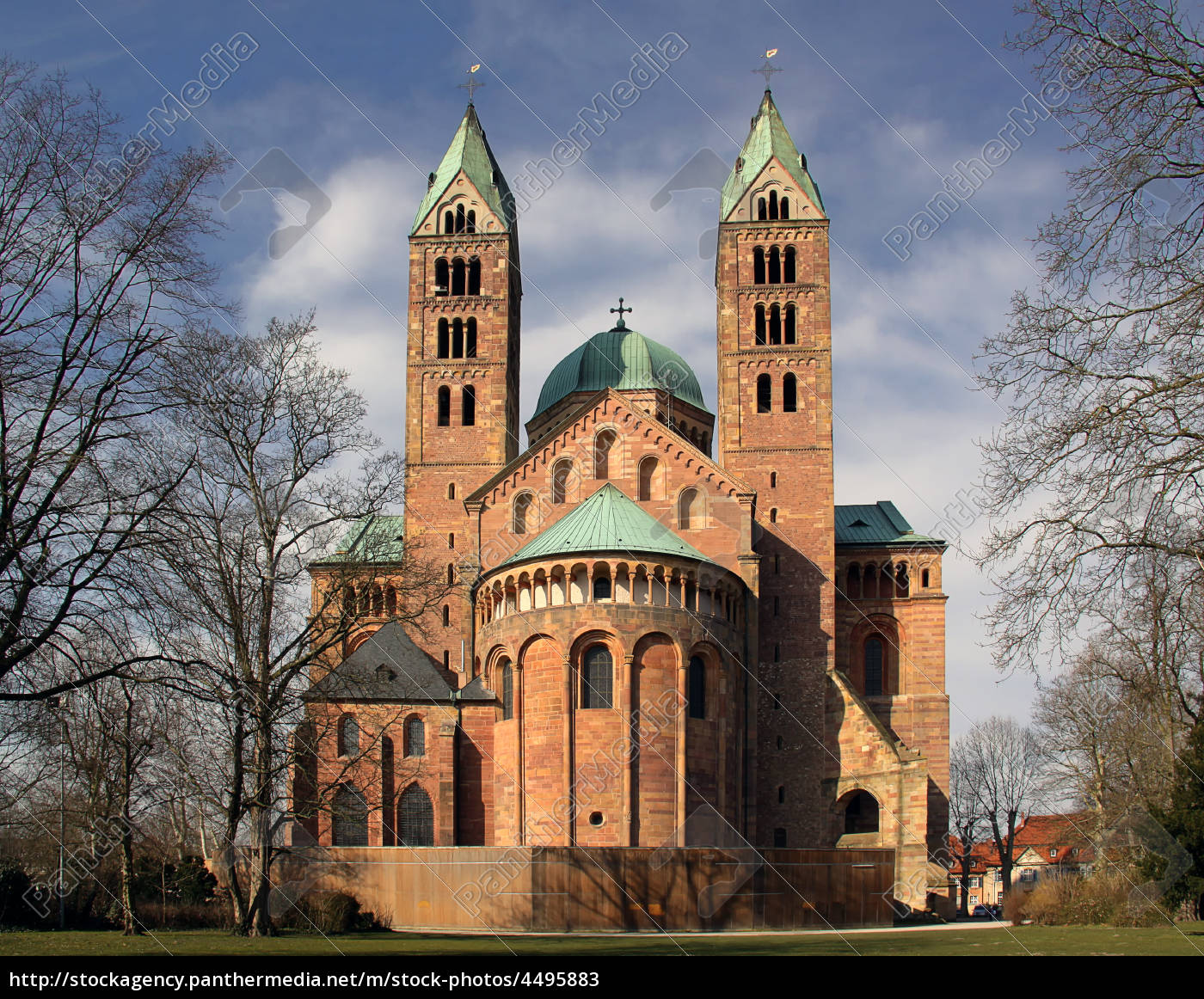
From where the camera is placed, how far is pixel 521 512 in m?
49.3

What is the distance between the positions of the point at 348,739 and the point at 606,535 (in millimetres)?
12074

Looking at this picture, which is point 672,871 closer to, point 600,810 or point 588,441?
point 600,810

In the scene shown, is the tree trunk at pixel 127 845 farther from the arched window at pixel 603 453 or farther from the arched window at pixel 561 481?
the arched window at pixel 603 453

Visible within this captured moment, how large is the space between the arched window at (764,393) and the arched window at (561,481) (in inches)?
361

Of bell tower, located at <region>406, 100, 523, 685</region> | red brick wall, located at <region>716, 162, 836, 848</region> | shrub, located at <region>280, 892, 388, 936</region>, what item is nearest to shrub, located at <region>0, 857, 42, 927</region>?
shrub, located at <region>280, 892, 388, 936</region>

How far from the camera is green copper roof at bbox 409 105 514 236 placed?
5781 cm

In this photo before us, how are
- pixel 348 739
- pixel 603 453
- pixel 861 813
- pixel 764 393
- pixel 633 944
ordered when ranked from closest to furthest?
pixel 633 944 < pixel 348 739 < pixel 861 813 < pixel 603 453 < pixel 764 393

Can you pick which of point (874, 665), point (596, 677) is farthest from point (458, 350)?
point (874, 665)

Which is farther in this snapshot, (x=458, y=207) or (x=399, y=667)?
(x=458, y=207)

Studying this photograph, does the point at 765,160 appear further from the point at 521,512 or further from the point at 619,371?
the point at 521,512

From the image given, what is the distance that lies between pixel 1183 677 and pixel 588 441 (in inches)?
923

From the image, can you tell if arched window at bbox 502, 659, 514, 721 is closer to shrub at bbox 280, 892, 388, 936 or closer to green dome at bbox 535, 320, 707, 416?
shrub at bbox 280, 892, 388, 936
